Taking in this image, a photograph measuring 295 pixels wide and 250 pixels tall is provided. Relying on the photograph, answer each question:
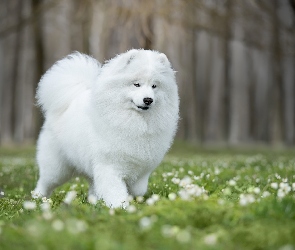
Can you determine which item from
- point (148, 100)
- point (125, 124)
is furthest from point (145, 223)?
point (125, 124)

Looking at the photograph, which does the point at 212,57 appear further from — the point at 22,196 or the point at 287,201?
the point at 287,201

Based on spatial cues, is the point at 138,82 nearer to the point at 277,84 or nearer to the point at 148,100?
the point at 148,100

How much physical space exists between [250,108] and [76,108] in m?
36.8

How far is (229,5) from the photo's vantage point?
23906mm

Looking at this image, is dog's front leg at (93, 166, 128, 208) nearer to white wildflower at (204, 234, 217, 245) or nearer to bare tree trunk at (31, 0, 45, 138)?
white wildflower at (204, 234, 217, 245)

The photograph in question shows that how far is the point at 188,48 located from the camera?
111 feet

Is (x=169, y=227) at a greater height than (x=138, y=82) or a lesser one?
lesser

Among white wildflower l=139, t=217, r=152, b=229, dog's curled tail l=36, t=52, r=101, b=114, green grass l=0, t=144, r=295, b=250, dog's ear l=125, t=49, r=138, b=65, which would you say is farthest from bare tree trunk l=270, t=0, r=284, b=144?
white wildflower l=139, t=217, r=152, b=229

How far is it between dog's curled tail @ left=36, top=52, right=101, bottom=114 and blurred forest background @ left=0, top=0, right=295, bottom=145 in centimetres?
1158

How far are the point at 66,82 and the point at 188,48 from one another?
2647 centimetres

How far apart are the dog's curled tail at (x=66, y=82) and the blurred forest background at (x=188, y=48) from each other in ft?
38.0

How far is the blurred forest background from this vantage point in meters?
21.6

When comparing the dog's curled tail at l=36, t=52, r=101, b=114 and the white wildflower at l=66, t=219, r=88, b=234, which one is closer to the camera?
the white wildflower at l=66, t=219, r=88, b=234

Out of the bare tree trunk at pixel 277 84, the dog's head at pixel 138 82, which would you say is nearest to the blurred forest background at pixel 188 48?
the bare tree trunk at pixel 277 84
